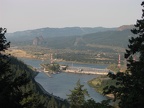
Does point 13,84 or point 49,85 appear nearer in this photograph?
point 13,84

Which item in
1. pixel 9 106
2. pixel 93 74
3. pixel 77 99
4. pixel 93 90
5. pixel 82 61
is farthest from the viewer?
pixel 82 61

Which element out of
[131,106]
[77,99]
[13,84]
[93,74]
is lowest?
[93,74]

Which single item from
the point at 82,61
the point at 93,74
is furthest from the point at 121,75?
the point at 82,61

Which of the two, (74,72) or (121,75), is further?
(74,72)

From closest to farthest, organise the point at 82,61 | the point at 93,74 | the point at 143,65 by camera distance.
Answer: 1. the point at 143,65
2. the point at 93,74
3. the point at 82,61

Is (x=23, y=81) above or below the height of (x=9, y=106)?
above

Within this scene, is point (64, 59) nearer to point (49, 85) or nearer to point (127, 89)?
point (49, 85)

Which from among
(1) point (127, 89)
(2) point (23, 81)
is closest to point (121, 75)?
(1) point (127, 89)

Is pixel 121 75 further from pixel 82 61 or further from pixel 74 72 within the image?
pixel 82 61

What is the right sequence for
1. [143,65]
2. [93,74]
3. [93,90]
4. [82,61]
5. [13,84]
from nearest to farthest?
[13,84] < [143,65] < [93,90] < [93,74] < [82,61]
